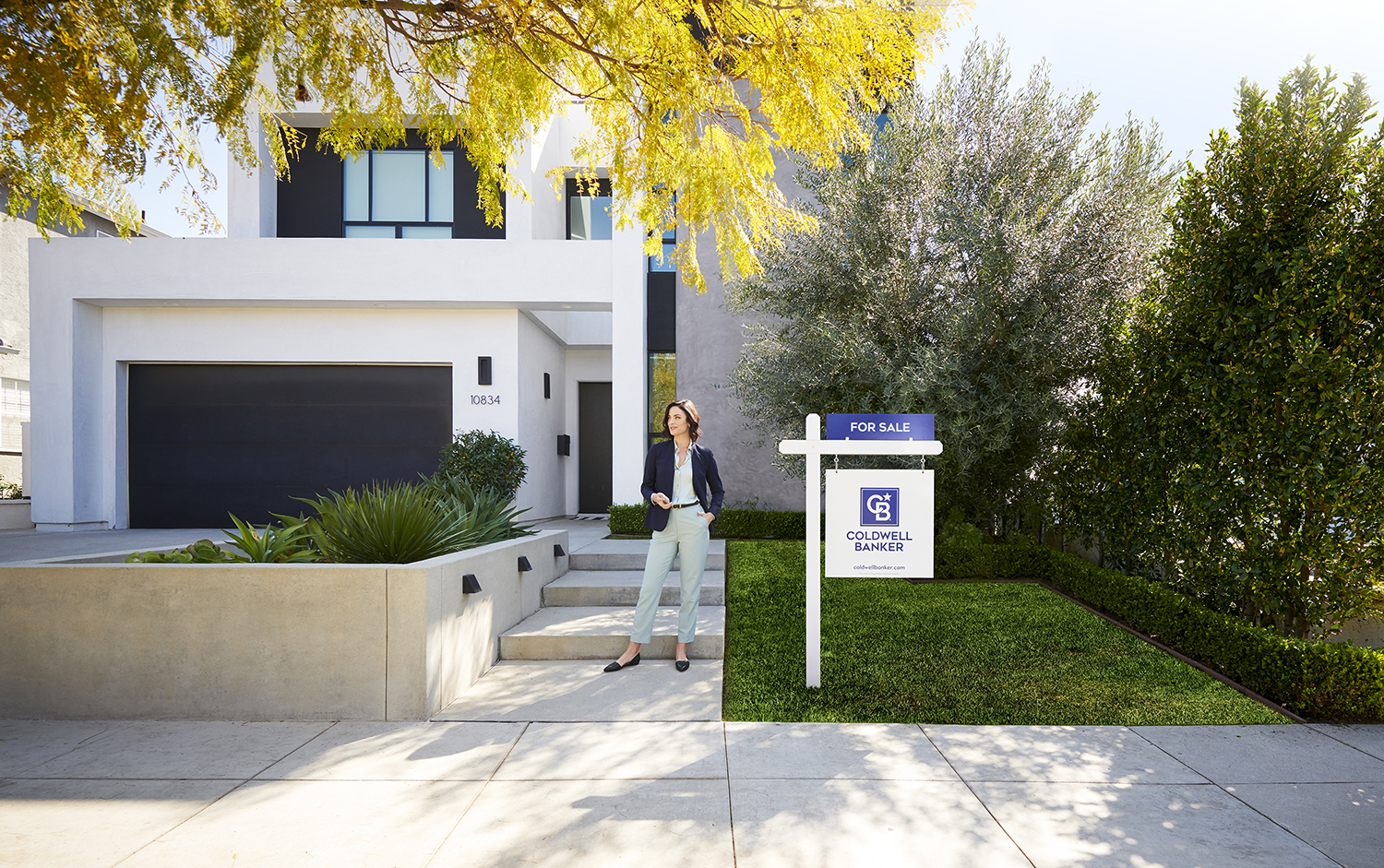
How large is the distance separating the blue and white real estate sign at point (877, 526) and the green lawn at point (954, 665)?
2.59 feet

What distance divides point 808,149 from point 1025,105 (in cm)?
376

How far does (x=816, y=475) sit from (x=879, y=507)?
474 mm

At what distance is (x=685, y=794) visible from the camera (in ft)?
9.91

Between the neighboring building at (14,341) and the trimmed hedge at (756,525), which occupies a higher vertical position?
the neighboring building at (14,341)

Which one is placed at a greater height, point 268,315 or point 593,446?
point 268,315

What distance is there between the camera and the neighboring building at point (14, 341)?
1584cm

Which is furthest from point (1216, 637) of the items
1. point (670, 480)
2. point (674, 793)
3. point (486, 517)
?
point (486, 517)

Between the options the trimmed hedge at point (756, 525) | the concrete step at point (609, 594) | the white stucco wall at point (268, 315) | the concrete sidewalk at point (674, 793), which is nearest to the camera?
the concrete sidewalk at point (674, 793)

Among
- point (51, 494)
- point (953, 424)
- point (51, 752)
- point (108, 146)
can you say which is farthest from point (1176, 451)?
point (51, 494)

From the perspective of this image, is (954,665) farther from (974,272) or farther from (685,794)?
(974,272)

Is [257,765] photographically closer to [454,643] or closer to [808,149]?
[454,643]

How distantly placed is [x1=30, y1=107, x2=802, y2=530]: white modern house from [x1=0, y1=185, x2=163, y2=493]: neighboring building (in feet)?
20.2

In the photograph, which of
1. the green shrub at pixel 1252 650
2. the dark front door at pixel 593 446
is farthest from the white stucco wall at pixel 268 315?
the green shrub at pixel 1252 650

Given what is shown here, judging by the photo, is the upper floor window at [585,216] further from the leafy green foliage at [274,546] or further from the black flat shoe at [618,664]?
the black flat shoe at [618,664]
